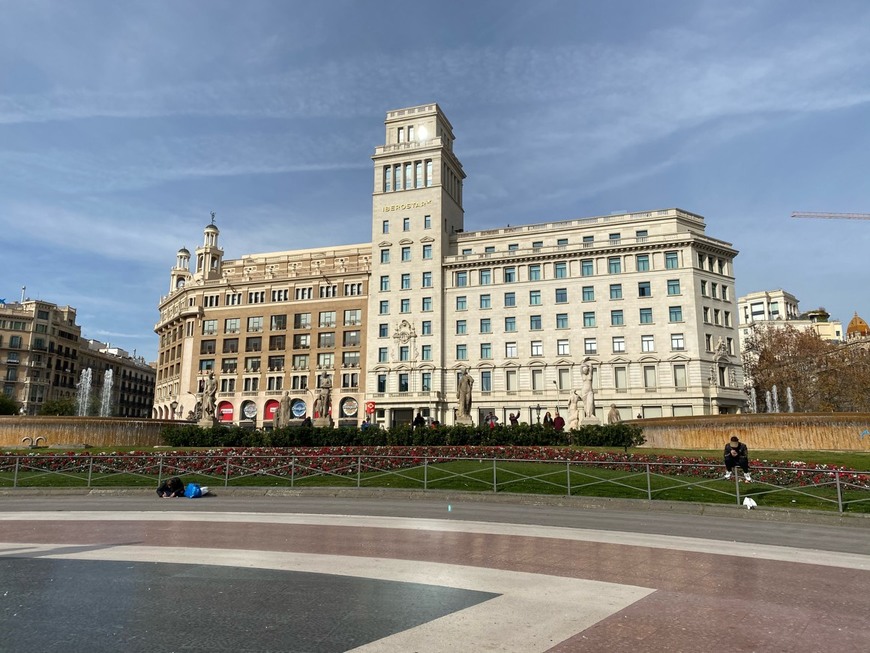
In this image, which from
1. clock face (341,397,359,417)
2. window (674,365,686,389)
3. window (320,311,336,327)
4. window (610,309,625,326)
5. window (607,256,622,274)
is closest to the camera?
window (674,365,686,389)

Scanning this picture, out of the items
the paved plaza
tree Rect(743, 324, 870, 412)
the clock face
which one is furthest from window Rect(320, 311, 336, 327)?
the paved plaza

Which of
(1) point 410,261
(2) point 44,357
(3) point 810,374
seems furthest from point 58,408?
(3) point 810,374

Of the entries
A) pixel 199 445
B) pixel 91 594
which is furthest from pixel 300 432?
pixel 91 594

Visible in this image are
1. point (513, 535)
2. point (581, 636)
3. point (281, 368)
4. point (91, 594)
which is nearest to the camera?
point (581, 636)

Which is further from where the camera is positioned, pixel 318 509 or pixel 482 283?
pixel 482 283

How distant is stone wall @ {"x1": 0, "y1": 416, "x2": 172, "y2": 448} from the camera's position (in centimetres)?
3312

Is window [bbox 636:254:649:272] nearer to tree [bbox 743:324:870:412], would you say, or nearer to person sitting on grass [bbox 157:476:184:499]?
tree [bbox 743:324:870:412]

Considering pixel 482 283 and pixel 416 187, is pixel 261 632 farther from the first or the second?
pixel 416 187

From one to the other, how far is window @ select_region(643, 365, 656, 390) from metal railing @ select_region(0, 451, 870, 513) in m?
41.4

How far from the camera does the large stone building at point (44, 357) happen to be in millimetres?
95125

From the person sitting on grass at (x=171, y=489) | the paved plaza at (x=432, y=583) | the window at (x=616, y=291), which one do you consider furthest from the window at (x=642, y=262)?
the person sitting on grass at (x=171, y=489)

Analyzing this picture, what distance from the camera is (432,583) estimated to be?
25.0 feet

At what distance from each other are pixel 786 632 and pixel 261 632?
510 centimetres

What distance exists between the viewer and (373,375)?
68812 millimetres
